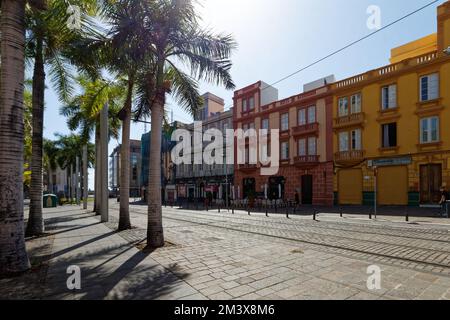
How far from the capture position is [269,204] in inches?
1082

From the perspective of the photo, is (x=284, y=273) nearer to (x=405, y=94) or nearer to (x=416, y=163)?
(x=416, y=163)

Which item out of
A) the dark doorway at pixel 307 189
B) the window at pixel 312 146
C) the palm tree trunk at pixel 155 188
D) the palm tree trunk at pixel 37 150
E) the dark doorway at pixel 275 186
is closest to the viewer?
the palm tree trunk at pixel 155 188

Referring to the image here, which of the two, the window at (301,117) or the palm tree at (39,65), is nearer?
the palm tree at (39,65)

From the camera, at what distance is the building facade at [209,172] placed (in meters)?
39.9

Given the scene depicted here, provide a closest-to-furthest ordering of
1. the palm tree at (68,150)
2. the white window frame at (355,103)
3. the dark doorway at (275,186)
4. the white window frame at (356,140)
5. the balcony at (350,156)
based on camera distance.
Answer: the balcony at (350,156) → the white window frame at (356,140) → the white window frame at (355,103) → the dark doorway at (275,186) → the palm tree at (68,150)

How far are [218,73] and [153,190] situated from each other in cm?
439

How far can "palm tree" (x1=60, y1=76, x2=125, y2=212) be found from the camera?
13.4 m

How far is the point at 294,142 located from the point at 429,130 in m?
12.5

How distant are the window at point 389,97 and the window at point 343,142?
3953 mm

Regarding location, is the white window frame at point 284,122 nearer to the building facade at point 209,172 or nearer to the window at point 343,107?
Result: the window at point 343,107

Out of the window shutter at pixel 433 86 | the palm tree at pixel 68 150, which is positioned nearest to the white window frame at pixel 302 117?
the window shutter at pixel 433 86

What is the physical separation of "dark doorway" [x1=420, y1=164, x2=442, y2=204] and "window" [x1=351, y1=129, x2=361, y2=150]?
5333 mm

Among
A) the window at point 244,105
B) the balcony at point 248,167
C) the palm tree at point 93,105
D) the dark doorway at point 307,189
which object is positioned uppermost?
the window at point 244,105

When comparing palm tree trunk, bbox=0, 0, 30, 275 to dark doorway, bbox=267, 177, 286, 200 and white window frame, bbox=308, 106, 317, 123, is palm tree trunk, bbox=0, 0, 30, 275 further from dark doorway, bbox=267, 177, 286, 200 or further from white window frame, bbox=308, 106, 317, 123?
dark doorway, bbox=267, 177, 286, 200
